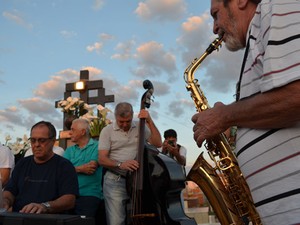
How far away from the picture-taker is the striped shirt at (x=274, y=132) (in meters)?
1.23

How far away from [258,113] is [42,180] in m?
2.28

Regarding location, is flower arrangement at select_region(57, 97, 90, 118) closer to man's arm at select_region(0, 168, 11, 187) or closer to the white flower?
the white flower

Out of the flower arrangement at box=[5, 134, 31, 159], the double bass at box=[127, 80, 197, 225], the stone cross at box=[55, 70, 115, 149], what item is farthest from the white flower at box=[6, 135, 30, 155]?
the stone cross at box=[55, 70, 115, 149]

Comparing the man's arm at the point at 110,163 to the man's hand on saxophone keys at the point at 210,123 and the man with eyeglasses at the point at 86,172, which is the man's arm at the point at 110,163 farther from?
the man's hand on saxophone keys at the point at 210,123

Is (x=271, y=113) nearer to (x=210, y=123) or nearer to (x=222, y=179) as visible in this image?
(x=210, y=123)

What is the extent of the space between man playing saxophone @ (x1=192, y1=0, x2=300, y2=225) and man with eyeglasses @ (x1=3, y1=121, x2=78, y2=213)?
6.26ft

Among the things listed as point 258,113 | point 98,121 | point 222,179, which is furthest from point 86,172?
point 258,113

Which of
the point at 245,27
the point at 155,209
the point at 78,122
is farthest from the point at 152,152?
the point at 245,27

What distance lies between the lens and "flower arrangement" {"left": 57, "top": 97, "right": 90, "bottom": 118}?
5828mm

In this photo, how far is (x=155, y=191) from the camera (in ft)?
11.2

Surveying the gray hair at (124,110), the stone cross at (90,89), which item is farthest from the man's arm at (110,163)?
the stone cross at (90,89)

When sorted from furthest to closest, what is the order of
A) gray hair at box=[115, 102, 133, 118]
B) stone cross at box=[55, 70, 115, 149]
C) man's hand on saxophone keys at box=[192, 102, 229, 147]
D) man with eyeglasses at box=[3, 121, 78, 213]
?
stone cross at box=[55, 70, 115, 149], gray hair at box=[115, 102, 133, 118], man with eyeglasses at box=[3, 121, 78, 213], man's hand on saxophone keys at box=[192, 102, 229, 147]

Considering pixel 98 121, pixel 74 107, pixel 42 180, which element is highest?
pixel 74 107

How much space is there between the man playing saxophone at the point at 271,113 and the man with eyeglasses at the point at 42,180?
6.26 feet
